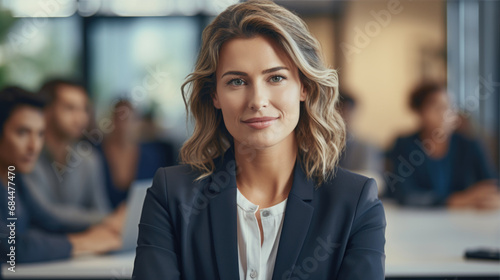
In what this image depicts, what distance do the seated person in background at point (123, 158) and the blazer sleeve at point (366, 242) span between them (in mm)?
2783

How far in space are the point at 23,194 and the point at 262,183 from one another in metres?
1.64

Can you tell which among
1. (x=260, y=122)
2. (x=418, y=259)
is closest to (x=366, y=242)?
(x=260, y=122)

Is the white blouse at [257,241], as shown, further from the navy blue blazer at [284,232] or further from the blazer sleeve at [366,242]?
the blazer sleeve at [366,242]

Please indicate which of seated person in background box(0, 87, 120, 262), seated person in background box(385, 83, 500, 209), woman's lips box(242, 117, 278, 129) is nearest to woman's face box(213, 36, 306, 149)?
woman's lips box(242, 117, 278, 129)

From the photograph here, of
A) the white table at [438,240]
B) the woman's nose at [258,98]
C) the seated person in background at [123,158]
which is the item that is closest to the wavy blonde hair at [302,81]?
the woman's nose at [258,98]

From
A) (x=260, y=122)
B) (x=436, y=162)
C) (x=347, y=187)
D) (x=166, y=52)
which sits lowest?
(x=436, y=162)

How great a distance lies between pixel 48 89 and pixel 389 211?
8.36 feet

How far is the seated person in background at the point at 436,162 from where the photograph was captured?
4.03 meters

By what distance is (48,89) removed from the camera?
3.55m

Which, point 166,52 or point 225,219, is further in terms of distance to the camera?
point 166,52

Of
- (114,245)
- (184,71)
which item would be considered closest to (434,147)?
(114,245)

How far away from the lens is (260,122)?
140cm

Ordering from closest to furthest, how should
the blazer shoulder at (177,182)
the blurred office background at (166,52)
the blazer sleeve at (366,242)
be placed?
the blazer sleeve at (366,242), the blazer shoulder at (177,182), the blurred office background at (166,52)

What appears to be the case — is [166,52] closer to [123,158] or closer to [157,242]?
[123,158]
